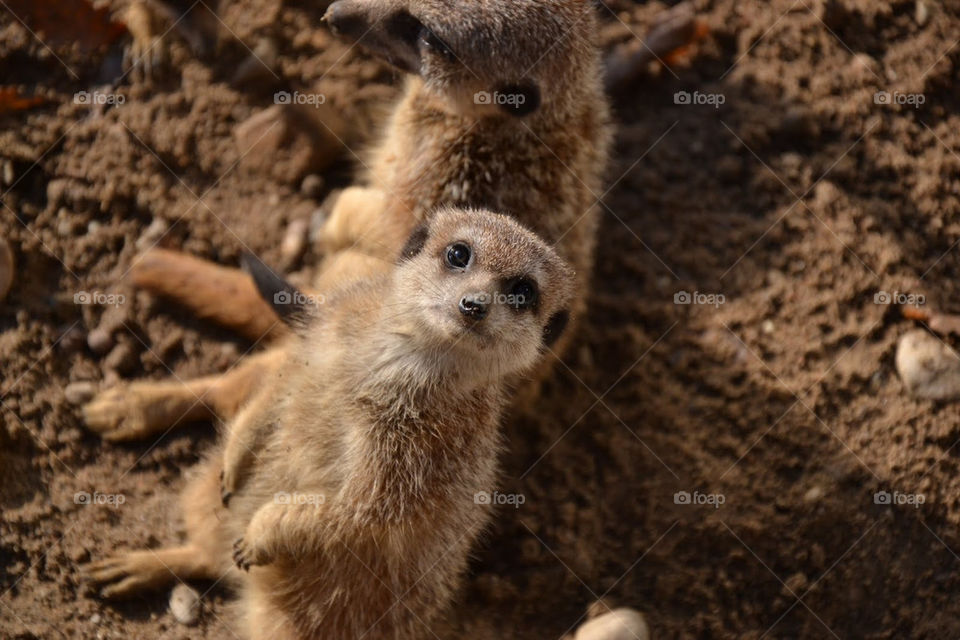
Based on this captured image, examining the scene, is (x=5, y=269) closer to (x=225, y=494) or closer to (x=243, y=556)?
(x=225, y=494)

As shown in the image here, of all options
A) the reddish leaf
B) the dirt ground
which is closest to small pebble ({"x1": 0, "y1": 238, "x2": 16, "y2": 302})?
the dirt ground

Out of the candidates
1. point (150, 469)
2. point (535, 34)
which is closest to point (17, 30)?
point (150, 469)

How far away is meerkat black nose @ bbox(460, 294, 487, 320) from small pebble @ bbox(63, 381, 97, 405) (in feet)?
4.43

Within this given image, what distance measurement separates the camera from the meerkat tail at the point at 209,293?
271 cm

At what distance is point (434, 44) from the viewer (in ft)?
8.25

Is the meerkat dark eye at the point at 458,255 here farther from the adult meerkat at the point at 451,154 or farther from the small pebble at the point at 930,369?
the small pebble at the point at 930,369

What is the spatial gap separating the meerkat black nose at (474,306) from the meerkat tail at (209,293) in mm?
968

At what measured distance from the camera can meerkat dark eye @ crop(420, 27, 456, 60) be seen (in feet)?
8.20

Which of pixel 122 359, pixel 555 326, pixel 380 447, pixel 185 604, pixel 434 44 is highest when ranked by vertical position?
pixel 434 44

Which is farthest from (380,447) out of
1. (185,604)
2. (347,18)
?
(347,18)

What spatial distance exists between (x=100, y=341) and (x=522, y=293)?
140 cm

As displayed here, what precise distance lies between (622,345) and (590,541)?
618 mm

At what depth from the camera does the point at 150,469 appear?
2.62 meters

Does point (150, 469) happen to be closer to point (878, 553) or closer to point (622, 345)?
point (622, 345)
